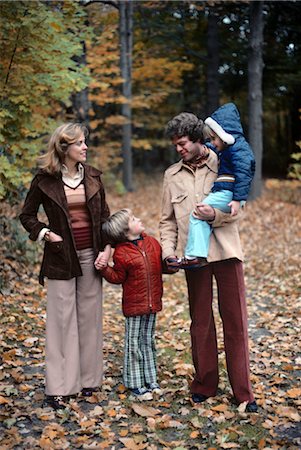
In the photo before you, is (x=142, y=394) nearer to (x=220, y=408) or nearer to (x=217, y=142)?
(x=220, y=408)

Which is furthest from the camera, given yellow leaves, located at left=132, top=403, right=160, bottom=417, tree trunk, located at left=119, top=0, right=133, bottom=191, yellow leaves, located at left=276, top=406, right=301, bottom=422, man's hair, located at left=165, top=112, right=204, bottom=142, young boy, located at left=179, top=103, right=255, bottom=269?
tree trunk, located at left=119, top=0, right=133, bottom=191

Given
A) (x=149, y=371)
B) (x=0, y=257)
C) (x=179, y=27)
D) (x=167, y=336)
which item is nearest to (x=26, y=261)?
(x=0, y=257)

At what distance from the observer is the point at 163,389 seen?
5.01 meters

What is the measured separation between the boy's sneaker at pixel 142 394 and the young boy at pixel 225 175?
129 cm

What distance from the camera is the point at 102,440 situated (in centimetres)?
414

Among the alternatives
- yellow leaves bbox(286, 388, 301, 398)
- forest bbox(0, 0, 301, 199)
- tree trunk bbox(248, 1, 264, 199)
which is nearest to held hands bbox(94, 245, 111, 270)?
yellow leaves bbox(286, 388, 301, 398)

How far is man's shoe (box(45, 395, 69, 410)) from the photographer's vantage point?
459cm

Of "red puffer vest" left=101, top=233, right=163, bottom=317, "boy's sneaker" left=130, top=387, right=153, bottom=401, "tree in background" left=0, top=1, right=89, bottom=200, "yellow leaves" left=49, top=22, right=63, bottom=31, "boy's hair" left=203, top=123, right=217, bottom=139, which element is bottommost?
"boy's sneaker" left=130, top=387, right=153, bottom=401

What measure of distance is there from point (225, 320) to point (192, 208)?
97 cm

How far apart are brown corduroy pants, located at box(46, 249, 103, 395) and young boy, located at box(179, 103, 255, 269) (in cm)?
90

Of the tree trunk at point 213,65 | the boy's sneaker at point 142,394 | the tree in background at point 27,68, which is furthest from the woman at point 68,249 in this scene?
the tree trunk at point 213,65

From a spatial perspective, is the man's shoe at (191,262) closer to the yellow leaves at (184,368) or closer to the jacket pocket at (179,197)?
the jacket pocket at (179,197)

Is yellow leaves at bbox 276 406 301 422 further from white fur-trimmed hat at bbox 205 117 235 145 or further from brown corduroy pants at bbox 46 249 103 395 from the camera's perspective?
white fur-trimmed hat at bbox 205 117 235 145

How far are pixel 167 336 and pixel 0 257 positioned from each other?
2825mm
